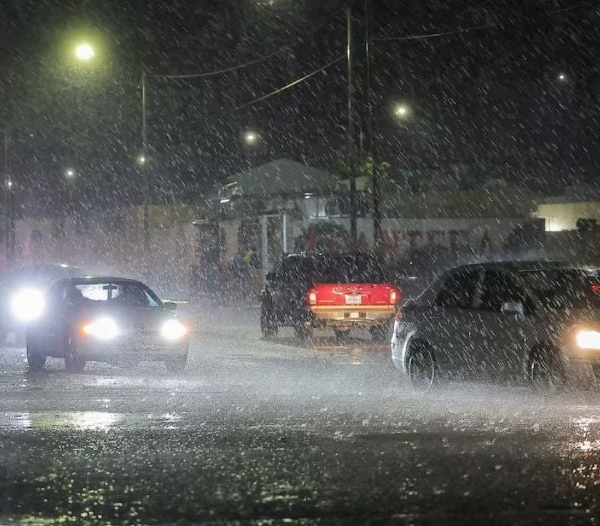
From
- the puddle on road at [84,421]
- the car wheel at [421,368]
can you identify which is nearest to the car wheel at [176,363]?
the car wheel at [421,368]

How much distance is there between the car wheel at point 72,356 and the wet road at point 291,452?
0.77 meters

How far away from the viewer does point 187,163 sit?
65.9 metres

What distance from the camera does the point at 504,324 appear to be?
12242 millimetres

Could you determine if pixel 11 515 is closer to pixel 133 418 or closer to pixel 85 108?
pixel 133 418

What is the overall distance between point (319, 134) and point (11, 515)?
57.3 metres

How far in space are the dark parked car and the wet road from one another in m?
0.70

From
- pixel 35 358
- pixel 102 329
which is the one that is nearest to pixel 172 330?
pixel 102 329

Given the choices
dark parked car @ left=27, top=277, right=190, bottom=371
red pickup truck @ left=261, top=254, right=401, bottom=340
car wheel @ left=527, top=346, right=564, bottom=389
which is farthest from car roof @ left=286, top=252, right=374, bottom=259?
car wheel @ left=527, top=346, right=564, bottom=389

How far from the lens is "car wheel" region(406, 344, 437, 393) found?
1331cm

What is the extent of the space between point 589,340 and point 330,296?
1031 centimetres

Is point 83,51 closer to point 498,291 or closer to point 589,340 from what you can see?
point 498,291

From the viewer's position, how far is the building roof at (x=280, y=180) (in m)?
46.4

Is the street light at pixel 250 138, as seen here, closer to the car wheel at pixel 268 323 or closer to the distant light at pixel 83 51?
the distant light at pixel 83 51

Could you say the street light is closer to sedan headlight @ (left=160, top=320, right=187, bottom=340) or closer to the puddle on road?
sedan headlight @ (left=160, top=320, right=187, bottom=340)
